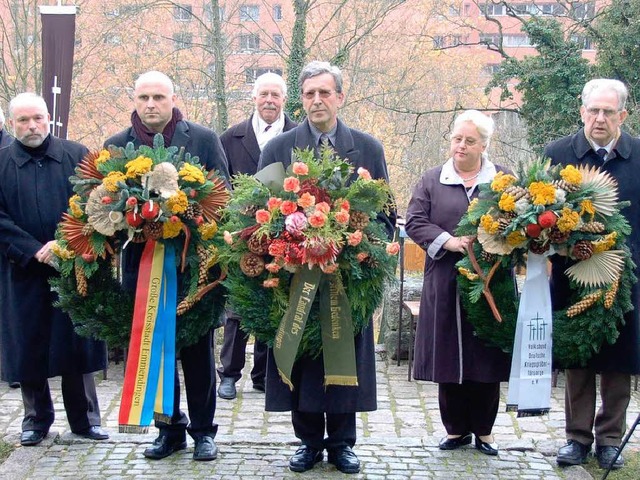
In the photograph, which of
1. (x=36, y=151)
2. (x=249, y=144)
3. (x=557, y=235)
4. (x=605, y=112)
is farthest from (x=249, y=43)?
(x=557, y=235)

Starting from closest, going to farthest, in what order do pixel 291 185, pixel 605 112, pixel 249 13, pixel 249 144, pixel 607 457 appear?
pixel 291 185 → pixel 605 112 → pixel 607 457 → pixel 249 144 → pixel 249 13

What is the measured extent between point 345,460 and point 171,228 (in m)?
1.65

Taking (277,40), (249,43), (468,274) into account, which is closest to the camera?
(468,274)

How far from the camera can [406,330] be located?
27.1ft

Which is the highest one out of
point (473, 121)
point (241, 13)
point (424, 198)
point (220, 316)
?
point (241, 13)

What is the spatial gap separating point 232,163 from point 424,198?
6.48 ft

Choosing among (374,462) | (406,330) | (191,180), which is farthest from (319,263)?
(406,330)

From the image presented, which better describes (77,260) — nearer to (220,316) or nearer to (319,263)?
(220,316)

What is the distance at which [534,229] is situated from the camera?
4770mm

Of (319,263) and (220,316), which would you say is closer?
(319,263)

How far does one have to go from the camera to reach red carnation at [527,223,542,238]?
4758 mm

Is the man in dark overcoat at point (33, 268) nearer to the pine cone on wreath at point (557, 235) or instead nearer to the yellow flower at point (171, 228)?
the yellow flower at point (171, 228)

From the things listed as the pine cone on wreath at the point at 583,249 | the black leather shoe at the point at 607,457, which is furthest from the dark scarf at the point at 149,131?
the black leather shoe at the point at 607,457

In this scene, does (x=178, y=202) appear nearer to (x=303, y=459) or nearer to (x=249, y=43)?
(x=303, y=459)
